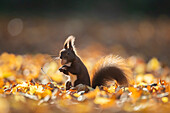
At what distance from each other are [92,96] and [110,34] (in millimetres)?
7185

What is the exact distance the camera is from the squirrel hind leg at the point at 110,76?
125 inches

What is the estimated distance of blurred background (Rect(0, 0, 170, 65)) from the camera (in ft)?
25.1

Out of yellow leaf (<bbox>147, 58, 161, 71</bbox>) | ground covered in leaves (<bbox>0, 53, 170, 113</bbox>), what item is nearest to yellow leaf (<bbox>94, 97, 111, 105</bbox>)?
ground covered in leaves (<bbox>0, 53, 170, 113</bbox>)

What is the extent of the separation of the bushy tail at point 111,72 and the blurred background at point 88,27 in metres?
2.97

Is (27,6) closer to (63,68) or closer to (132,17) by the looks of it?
(132,17)

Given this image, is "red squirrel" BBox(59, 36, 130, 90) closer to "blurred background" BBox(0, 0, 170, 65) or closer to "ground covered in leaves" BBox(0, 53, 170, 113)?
"ground covered in leaves" BBox(0, 53, 170, 113)

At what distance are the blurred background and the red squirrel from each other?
299cm

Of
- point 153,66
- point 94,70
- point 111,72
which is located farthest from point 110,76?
point 153,66

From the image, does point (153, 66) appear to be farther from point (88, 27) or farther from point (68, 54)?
point (88, 27)

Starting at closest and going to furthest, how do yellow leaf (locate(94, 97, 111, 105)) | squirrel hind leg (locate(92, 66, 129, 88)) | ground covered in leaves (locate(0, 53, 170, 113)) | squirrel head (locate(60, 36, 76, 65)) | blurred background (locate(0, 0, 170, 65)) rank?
ground covered in leaves (locate(0, 53, 170, 113)) < yellow leaf (locate(94, 97, 111, 105)) < squirrel head (locate(60, 36, 76, 65)) < squirrel hind leg (locate(92, 66, 129, 88)) < blurred background (locate(0, 0, 170, 65))

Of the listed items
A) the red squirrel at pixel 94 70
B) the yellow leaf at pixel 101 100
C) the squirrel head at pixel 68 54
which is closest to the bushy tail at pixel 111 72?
the red squirrel at pixel 94 70

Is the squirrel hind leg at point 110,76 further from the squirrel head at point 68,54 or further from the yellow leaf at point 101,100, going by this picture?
the yellow leaf at point 101,100

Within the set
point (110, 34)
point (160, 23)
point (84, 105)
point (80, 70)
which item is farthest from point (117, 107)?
point (160, 23)

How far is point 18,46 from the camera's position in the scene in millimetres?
7969
